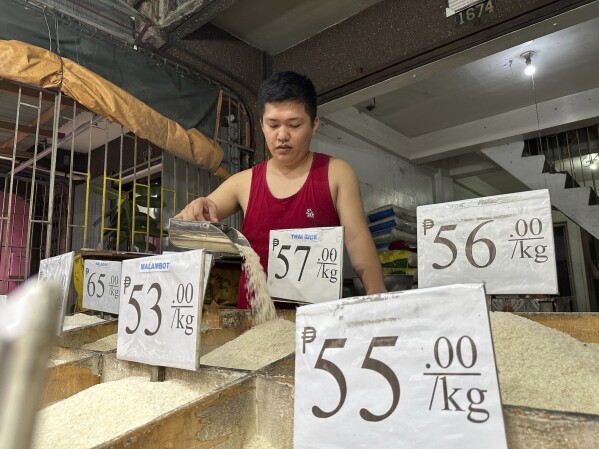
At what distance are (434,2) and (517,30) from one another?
20.0 inches

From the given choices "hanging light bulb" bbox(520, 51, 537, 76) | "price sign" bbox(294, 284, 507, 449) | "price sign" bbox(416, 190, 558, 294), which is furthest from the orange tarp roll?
"hanging light bulb" bbox(520, 51, 537, 76)

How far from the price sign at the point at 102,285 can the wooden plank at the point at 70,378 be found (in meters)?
0.57

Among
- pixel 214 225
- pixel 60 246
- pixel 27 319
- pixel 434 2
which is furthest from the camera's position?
pixel 60 246

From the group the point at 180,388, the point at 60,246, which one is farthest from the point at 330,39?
the point at 60,246

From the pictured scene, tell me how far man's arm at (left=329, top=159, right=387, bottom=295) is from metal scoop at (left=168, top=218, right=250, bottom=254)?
0.35m

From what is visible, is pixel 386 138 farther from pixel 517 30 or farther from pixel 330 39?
pixel 517 30

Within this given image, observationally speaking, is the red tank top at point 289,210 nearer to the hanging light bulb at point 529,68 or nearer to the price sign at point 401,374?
the price sign at point 401,374

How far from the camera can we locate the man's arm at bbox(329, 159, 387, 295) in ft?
3.99

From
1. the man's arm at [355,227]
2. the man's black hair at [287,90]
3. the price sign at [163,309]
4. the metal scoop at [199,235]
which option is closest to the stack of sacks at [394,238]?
the man's arm at [355,227]

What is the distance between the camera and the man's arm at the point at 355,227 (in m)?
1.21

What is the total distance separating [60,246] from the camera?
184 inches

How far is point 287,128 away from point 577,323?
2.86ft

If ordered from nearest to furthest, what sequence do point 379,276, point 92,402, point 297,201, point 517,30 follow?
point 92,402, point 379,276, point 297,201, point 517,30

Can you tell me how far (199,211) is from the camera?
1.27 meters
